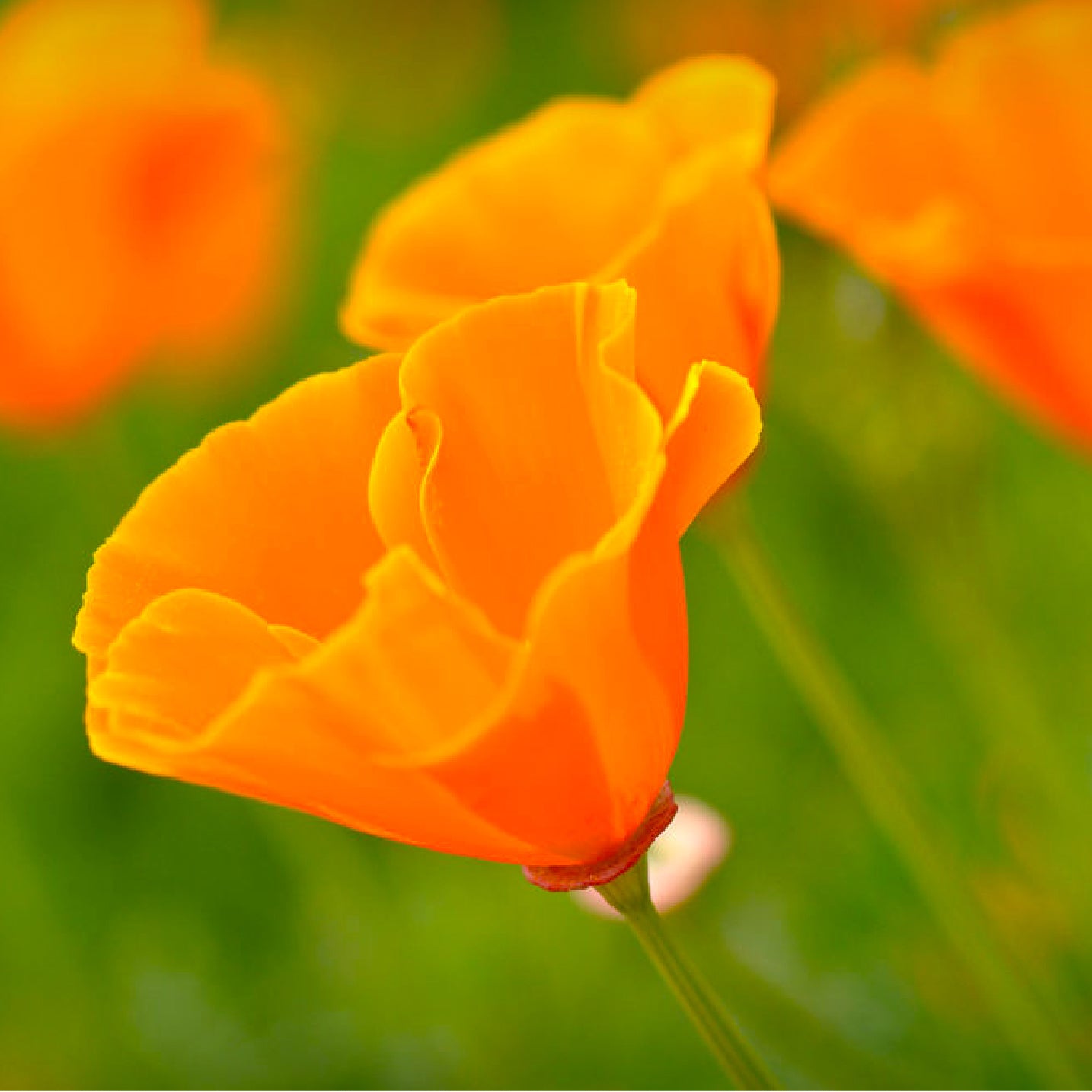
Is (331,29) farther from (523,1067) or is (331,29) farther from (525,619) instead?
(525,619)

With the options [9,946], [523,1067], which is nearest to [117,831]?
[9,946]

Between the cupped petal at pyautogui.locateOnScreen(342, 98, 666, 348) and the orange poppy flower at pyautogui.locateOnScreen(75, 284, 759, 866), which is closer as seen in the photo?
the orange poppy flower at pyautogui.locateOnScreen(75, 284, 759, 866)

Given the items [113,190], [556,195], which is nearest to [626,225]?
[556,195]

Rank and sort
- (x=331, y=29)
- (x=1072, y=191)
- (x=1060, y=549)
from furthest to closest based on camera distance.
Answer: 1. (x=331, y=29)
2. (x=1060, y=549)
3. (x=1072, y=191)

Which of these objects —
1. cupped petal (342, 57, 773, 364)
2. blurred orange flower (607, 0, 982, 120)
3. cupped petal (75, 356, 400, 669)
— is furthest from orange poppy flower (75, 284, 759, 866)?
blurred orange flower (607, 0, 982, 120)

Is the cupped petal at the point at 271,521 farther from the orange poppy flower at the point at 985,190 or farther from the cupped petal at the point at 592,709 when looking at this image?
the orange poppy flower at the point at 985,190

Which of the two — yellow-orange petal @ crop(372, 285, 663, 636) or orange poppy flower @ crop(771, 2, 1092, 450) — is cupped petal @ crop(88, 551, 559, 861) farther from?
orange poppy flower @ crop(771, 2, 1092, 450)

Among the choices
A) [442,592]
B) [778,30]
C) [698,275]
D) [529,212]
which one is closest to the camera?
[442,592]

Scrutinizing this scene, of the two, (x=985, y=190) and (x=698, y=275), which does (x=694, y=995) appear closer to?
(x=698, y=275)
